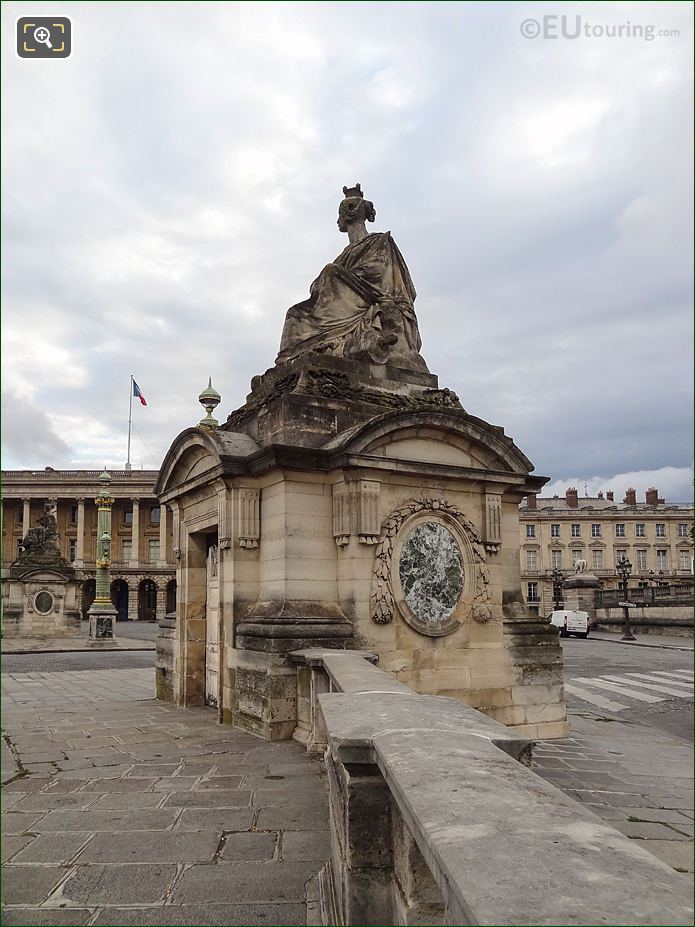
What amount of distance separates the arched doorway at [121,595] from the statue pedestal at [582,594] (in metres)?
51.9

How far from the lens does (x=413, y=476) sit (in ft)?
27.0

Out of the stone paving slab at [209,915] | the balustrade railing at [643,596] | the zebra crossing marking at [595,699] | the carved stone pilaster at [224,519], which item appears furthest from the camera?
the balustrade railing at [643,596]

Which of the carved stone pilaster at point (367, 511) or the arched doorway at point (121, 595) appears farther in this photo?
the arched doorway at point (121, 595)

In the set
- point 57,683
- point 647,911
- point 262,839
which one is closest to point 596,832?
point 647,911

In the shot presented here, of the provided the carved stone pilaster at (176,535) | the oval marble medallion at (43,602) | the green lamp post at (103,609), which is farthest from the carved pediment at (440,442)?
the oval marble medallion at (43,602)

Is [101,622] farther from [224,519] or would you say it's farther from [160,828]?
[160,828]

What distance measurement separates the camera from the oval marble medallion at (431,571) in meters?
8.03

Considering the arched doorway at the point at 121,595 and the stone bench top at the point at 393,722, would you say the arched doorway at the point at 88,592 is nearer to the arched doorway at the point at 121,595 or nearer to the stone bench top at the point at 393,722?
the arched doorway at the point at 121,595

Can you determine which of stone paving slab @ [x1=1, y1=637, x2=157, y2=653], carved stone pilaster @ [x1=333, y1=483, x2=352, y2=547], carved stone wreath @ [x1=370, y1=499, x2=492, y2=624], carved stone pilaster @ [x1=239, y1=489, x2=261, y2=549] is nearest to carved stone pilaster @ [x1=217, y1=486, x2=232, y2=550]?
carved stone pilaster @ [x1=239, y1=489, x2=261, y2=549]

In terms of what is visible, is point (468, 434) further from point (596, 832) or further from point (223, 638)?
point (596, 832)

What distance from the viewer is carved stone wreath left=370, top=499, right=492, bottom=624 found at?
25.5ft

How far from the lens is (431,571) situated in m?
8.20

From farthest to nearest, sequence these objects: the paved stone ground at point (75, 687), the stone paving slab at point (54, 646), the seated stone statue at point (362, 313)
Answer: the stone paving slab at point (54, 646) → the paved stone ground at point (75, 687) → the seated stone statue at point (362, 313)

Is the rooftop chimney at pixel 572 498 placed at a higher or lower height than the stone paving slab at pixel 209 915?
higher
